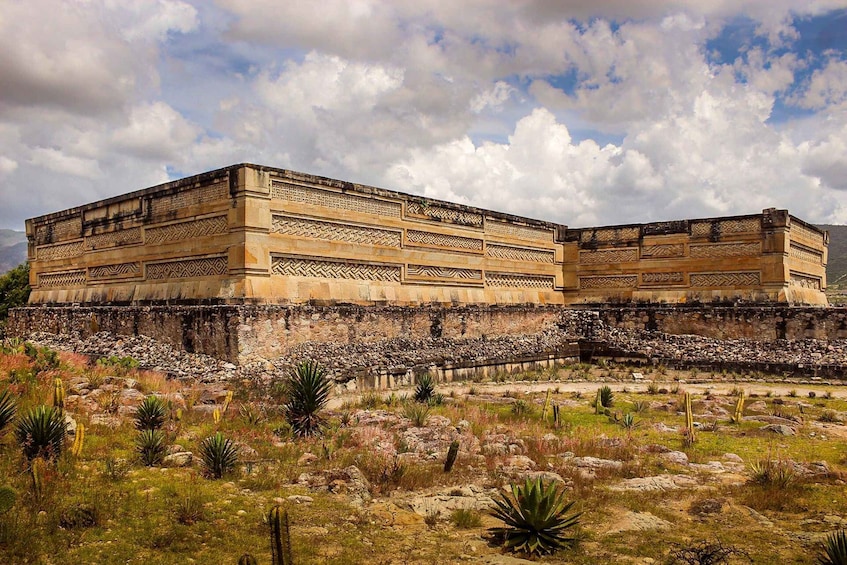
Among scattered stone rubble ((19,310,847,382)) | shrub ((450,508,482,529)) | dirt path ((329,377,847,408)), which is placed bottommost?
shrub ((450,508,482,529))

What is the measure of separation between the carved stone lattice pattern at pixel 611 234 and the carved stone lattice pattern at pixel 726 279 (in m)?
2.77

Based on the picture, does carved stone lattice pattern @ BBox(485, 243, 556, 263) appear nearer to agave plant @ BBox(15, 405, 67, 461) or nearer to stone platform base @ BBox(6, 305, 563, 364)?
stone platform base @ BBox(6, 305, 563, 364)

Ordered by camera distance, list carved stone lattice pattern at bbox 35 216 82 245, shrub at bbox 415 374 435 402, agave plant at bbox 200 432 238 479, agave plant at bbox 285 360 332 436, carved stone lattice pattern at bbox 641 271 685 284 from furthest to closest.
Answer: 1. carved stone lattice pattern at bbox 641 271 685 284
2. carved stone lattice pattern at bbox 35 216 82 245
3. shrub at bbox 415 374 435 402
4. agave plant at bbox 285 360 332 436
5. agave plant at bbox 200 432 238 479

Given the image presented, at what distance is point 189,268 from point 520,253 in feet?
41.3

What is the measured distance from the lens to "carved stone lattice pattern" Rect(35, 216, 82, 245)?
69.9 ft

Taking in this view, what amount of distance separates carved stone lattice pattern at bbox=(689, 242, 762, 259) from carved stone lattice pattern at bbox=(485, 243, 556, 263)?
540 centimetres

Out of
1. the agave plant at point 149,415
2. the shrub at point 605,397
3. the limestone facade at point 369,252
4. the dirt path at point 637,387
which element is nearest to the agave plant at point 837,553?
the agave plant at point 149,415

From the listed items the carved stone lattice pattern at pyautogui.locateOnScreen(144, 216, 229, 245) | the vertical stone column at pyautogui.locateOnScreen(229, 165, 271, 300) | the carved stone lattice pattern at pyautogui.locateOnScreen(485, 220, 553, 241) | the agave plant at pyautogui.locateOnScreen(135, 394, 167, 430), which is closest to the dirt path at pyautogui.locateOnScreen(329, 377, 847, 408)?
the vertical stone column at pyautogui.locateOnScreen(229, 165, 271, 300)

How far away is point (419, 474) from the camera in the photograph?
25.7 feet

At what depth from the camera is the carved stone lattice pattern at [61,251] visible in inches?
838

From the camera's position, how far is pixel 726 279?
23.1 metres

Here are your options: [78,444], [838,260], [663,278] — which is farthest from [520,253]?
[838,260]

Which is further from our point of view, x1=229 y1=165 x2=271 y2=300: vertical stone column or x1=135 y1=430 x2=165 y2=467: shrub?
x1=229 y1=165 x2=271 y2=300: vertical stone column

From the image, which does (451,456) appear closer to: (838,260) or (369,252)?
(369,252)
